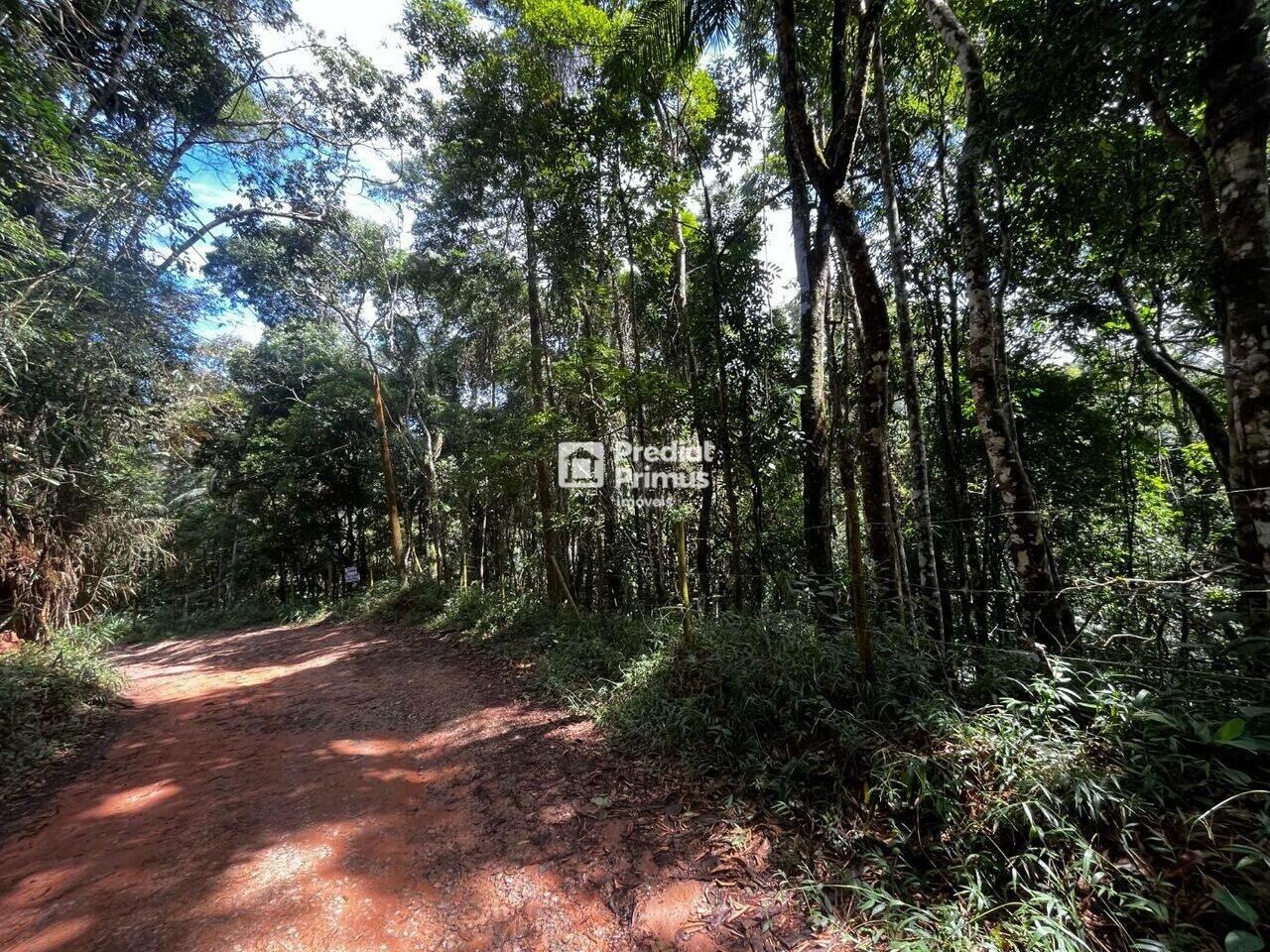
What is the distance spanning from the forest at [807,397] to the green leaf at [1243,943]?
0.02 metres

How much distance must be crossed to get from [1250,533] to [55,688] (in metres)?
9.79

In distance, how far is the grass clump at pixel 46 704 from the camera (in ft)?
11.8

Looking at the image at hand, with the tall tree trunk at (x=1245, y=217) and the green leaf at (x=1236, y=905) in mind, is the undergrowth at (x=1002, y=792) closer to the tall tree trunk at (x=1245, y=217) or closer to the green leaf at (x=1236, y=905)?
the green leaf at (x=1236, y=905)

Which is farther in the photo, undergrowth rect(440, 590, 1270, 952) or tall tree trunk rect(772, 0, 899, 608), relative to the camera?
tall tree trunk rect(772, 0, 899, 608)

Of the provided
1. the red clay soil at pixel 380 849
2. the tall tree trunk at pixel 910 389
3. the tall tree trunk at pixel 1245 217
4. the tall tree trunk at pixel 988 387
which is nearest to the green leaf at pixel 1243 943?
the red clay soil at pixel 380 849

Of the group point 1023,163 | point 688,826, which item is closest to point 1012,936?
point 688,826

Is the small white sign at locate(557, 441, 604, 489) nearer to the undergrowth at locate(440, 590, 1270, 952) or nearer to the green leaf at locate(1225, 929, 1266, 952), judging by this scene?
the undergrowth at locate(440, 590, 1270, 952)

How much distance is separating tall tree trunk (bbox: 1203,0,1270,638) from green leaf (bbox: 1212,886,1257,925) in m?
1.37

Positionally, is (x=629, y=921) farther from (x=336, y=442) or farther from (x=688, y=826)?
(x=336, y=442)

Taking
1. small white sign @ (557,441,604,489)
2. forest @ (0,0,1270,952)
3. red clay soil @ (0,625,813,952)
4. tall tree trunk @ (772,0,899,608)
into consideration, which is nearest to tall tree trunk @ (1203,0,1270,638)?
forest @ (0,0,1270,952)

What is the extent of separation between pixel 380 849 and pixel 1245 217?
5598mm

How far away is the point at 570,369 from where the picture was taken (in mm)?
5844

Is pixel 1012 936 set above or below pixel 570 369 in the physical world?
below

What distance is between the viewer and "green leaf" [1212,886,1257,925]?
4.42ft
